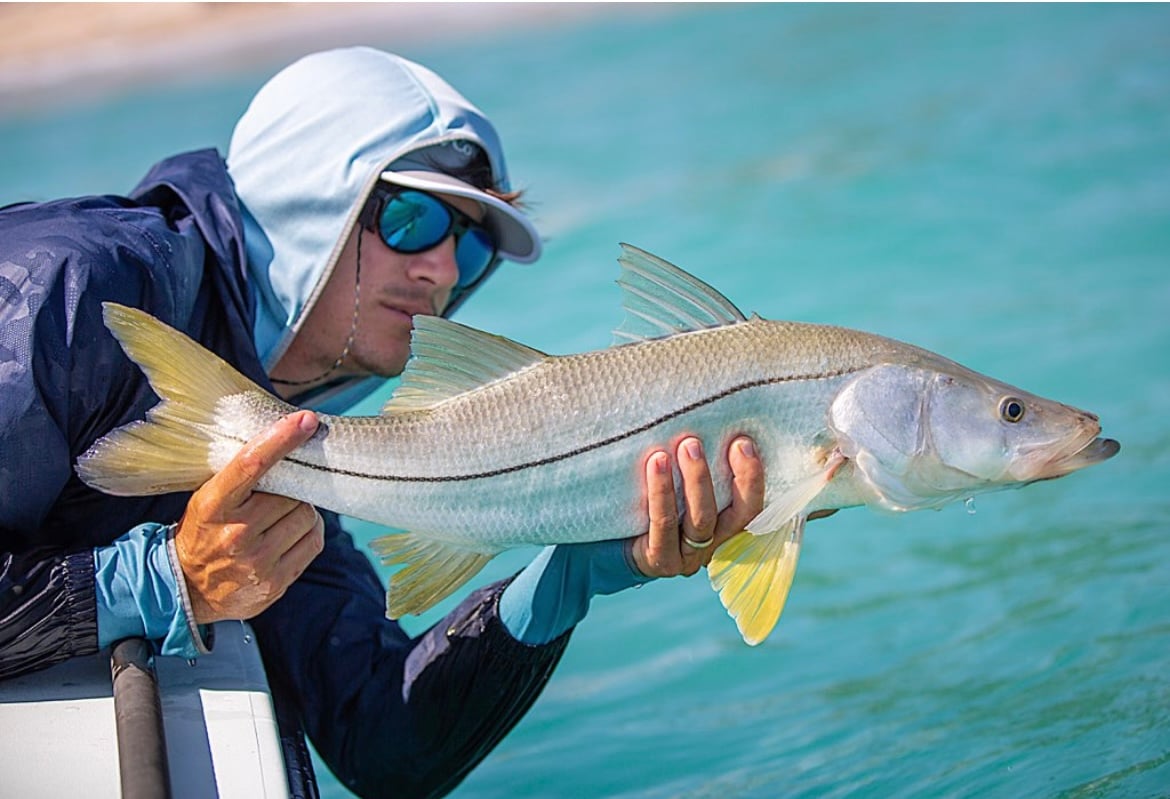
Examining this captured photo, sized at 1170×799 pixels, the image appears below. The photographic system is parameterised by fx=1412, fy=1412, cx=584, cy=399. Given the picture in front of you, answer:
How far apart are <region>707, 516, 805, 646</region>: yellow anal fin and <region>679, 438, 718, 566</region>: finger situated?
0.18 ft

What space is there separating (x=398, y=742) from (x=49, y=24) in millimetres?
14379

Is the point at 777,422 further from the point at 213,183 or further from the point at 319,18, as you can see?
the point at 319,18

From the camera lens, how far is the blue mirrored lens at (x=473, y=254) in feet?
11.6

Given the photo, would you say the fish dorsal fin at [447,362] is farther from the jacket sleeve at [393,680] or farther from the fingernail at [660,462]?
the jacket sleeve at [393,680]

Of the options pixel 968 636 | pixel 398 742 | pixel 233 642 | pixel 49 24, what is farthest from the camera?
pixel 49 24

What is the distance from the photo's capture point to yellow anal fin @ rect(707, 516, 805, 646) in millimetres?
2379

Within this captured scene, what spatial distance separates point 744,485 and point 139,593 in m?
1.05

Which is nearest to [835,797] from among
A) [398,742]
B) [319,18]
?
[398,742]

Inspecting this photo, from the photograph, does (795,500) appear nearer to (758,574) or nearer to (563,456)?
(758,574)

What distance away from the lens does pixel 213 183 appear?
122 inches

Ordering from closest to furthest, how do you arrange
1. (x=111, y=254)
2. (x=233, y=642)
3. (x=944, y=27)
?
(x=111, y=254) → (x=233, y=642) → (x=944, y=27)

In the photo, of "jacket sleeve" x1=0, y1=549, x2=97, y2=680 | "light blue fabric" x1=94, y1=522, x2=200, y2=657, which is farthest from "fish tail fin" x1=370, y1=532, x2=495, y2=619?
"jacket sleeve" x1=0, y1=549, x2=97, y2=680

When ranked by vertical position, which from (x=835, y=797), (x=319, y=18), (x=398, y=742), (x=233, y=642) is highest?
(x=319, y=18)

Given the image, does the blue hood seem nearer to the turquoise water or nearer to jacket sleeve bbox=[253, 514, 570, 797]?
jacket sleeve bbox=[253, 514, 570, 797]
